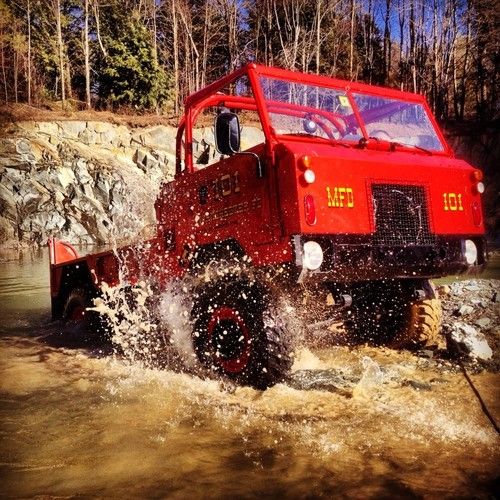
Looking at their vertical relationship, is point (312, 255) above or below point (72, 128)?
below

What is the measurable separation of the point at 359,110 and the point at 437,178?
111cm

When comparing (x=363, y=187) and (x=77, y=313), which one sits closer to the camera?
(x=363, y=187)

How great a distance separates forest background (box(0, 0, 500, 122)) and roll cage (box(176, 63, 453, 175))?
28.0 m

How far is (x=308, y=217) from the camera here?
11.6ft

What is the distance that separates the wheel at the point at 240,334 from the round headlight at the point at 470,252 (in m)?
1.97

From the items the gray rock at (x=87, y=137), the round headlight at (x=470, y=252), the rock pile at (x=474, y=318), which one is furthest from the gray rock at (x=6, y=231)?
the round headlight at (x=470, y=252)

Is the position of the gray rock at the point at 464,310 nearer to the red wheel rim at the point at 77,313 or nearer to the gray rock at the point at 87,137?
the red wheel rim at the point at 77,313

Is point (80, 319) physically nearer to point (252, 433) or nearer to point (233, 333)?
point (233, 333)

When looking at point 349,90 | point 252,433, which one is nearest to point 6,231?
→ point 349,90

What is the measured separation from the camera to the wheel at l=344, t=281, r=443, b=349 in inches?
193

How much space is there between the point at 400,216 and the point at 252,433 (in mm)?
2197

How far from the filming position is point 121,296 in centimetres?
585

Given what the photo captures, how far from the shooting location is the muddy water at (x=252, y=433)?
90.1 inches

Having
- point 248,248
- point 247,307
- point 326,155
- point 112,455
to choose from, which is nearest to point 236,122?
point 326,155
